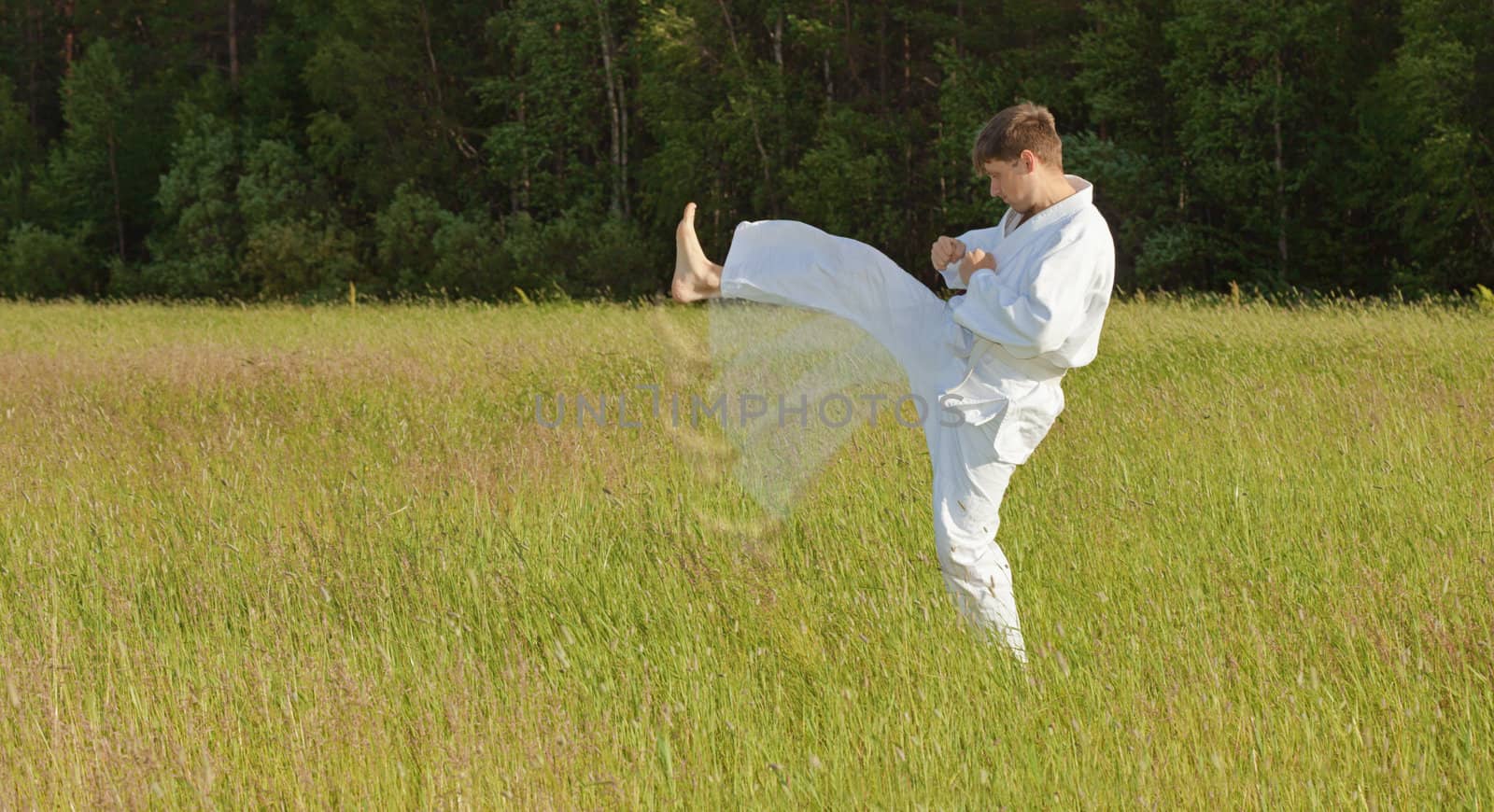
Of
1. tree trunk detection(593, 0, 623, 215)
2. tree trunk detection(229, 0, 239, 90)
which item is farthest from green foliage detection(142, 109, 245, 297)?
tree trunk detection(593, 0, 623, 215)

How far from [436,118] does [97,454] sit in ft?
93.8

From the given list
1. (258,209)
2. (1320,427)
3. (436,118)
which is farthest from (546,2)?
(1320,427)

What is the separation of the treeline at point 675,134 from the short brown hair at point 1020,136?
16.8 m

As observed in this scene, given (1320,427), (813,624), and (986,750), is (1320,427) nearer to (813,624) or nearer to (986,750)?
(813,624)

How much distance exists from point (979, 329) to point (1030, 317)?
0.45ft

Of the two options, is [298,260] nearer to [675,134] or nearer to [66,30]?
[675,134]

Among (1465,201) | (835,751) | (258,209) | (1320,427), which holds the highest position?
(835,751)

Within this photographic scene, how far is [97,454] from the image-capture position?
21.3 ft

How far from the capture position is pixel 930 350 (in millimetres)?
3568

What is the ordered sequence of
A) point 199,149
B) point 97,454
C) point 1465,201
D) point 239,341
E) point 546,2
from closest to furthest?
point 97,454
point 239,341
point 1465,201
point 546,2
point 199,149

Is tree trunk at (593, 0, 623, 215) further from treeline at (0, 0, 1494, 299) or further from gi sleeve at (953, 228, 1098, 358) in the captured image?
gi sleeve at (953, 228, 1098, 358)

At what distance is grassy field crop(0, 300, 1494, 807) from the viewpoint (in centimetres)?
285

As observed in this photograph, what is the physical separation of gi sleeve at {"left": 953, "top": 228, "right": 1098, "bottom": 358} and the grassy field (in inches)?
32.8

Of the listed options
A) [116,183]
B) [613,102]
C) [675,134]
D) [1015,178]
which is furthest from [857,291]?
[116,183]
